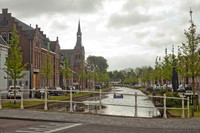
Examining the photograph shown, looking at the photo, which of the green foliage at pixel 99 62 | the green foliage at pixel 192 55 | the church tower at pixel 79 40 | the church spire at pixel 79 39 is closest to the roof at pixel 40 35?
the green foliage at pixel 192 55

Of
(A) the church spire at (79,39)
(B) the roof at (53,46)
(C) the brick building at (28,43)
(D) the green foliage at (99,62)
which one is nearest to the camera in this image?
(C) the brick building at (28,43)

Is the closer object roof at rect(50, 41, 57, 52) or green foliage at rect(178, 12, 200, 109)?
green foliage at rect(178, 12, 200, 109)

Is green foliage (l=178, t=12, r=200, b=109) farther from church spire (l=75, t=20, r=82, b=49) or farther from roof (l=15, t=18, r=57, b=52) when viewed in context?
church spire (l=75, t=20, r=82, b=49)

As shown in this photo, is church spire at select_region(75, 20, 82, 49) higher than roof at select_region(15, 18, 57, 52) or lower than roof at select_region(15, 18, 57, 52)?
higher

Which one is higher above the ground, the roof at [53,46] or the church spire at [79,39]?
the church spire at [79,39]

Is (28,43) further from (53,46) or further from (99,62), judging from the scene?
(99,62)

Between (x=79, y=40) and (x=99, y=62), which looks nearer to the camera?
(x=79, y=40)

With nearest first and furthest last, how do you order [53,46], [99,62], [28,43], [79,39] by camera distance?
[28,43], [53,46], [79,39], [99,62]

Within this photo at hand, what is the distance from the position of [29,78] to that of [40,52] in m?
8.36

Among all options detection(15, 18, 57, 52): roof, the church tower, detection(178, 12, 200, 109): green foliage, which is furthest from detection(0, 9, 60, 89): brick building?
the church tower

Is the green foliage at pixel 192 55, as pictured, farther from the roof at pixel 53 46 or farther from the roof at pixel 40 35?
the roof at pixel 53 46

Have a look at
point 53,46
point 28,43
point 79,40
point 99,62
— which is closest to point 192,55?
point 28,43

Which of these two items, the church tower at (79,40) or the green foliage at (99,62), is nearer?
the church tower at (79,40)

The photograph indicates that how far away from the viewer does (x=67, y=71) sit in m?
44.2
